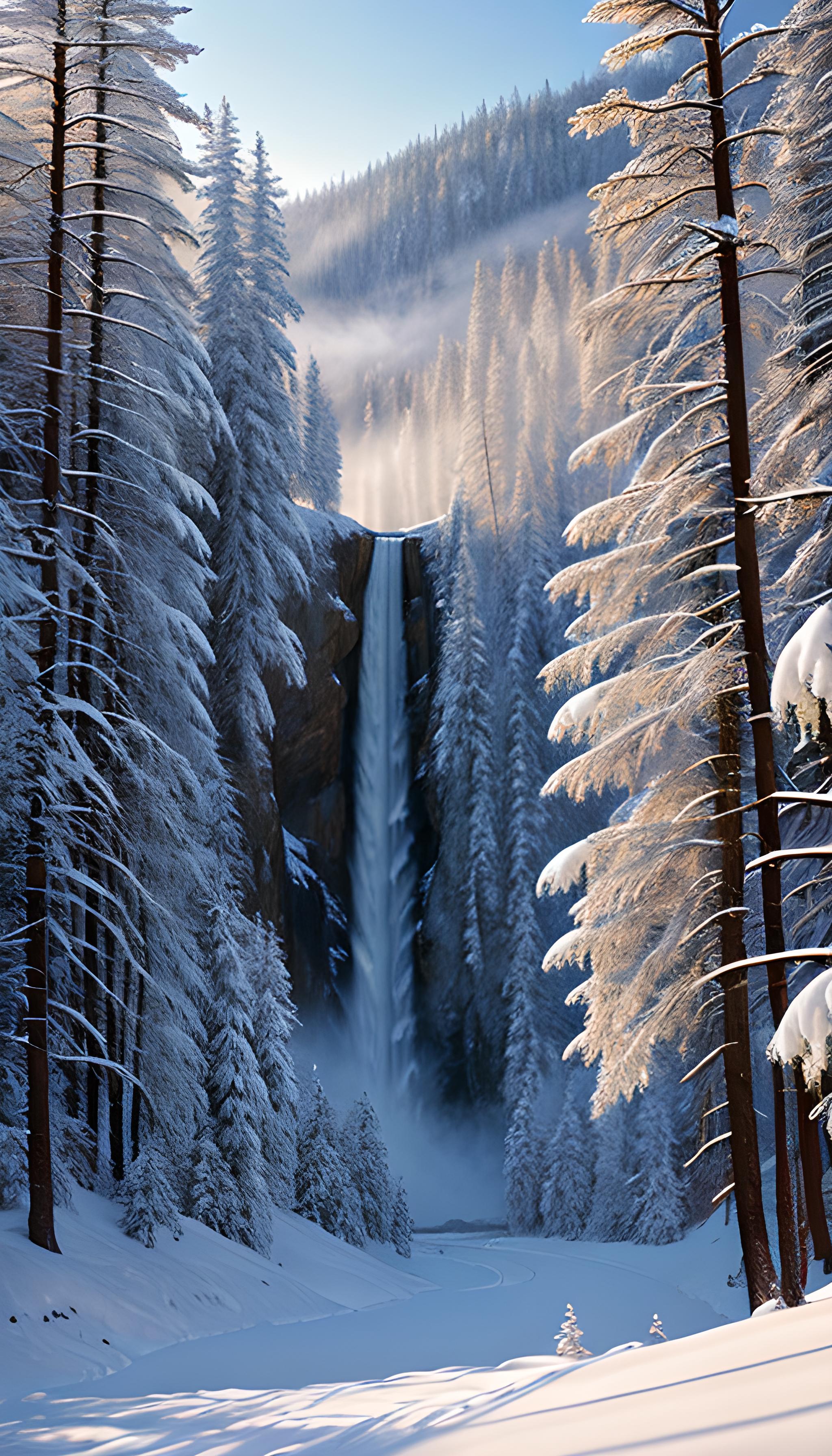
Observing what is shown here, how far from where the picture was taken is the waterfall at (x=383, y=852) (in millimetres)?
41656

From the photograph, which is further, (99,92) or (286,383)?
(286,383)

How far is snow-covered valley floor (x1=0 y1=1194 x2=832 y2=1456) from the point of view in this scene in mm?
3428

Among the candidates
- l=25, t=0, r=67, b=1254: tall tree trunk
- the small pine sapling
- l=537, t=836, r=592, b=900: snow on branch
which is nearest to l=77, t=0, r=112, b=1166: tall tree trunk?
l=25, t=0, r=67, b=1254: tall tree trunk

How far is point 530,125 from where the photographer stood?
119 meters

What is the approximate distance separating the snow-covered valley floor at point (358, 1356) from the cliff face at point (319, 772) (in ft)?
60.8

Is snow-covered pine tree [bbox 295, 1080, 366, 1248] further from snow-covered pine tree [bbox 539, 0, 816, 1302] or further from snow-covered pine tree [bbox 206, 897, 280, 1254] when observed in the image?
snow-covered pine tree [bbox 539, 0, 816, 1302]

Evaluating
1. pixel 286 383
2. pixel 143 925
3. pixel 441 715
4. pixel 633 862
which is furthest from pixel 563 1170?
pixel 633 862

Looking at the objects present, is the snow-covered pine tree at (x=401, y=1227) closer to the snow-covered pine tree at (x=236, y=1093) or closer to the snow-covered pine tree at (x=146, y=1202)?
the snow-covered pine tree at (x=236, y=1093)

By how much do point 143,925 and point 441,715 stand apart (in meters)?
29.6

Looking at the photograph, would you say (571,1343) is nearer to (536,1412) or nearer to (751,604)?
(536,1412)

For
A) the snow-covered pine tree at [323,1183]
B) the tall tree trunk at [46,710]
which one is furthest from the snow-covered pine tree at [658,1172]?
the tall tree trunk at [46,710]

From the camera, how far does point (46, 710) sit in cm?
1105

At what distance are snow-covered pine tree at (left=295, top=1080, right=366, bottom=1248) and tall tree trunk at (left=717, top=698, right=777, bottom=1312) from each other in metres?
14.2

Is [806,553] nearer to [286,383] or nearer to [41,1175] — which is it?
[41,1175]
